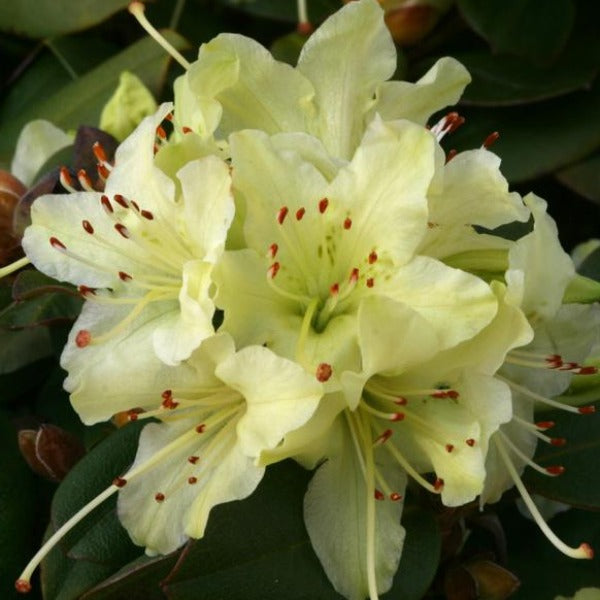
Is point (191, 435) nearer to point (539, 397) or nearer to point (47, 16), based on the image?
point (539, 397)

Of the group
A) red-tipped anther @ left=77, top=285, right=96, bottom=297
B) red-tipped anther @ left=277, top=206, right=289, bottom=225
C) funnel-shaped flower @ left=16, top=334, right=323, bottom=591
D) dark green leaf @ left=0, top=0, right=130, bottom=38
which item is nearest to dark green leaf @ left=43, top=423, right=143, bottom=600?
funnel-shaped flower @ left=16, top=334, right=323, bottom=591

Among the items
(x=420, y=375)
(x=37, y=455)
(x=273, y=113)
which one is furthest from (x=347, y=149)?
(x=37, y=455)

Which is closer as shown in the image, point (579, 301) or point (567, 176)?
point (579, 301)

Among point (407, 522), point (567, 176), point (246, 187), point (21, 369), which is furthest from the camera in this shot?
point (567, 176)

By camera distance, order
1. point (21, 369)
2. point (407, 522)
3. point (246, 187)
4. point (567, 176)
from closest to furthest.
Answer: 1. point (246, 187)
2. point (407, 522)
3. point (21, 369)
4. point (567, 176)

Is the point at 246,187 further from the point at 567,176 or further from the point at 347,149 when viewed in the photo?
the point at 567,176
